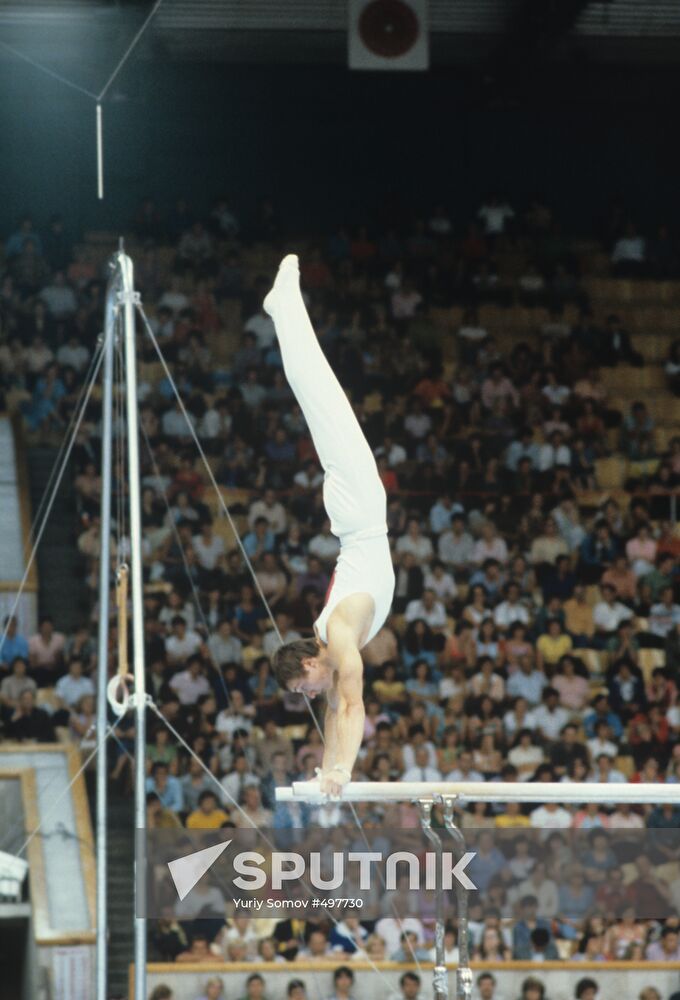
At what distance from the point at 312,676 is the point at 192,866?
3.43ft

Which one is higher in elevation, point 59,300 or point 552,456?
point 59,300

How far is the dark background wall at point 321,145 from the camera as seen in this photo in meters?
16.7

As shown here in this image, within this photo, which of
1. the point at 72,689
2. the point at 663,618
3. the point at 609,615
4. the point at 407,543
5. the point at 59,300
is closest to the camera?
the point at 72,689

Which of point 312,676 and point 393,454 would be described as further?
point 393,454

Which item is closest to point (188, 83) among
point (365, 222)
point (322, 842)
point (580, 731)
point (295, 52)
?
point (295, 52)

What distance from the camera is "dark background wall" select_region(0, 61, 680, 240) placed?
659 inches

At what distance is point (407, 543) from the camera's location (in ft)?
41.7

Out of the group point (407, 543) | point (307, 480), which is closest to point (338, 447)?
point (407, 543)

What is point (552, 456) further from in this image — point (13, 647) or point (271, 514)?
point (13, 647)

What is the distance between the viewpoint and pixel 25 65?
16.6 metres

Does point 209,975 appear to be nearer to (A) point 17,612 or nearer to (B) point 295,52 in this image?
(A) point 17,612

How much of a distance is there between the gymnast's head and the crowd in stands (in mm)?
2614

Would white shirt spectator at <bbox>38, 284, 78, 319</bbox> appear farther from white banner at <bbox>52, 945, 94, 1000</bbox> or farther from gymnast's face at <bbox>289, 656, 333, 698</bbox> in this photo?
gymnast's face at <bbox>289, 656, 333, 698</bbox>

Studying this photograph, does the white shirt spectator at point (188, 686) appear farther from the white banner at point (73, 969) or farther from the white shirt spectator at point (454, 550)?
the white shirt spectator at point (454, 550)
